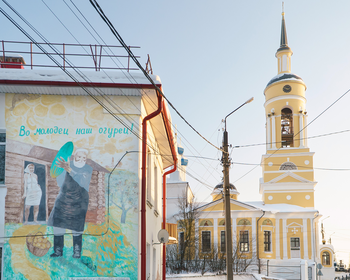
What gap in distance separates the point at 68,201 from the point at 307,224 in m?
36.9

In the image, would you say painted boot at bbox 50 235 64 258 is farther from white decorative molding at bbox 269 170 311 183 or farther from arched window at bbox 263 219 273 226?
white decorative molding at bbox 269 170 311 183

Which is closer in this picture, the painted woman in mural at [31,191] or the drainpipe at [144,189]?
the painted woman in mural at [31,191]

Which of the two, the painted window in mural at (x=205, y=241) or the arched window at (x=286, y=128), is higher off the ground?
the arched window at (x=286, y=128)

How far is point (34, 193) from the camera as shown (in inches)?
406

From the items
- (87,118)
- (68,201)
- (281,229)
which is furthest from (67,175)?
(281,229)

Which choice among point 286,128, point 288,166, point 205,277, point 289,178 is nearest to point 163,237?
point 205,277

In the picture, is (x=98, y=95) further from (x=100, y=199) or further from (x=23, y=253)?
(x=23, y=253)

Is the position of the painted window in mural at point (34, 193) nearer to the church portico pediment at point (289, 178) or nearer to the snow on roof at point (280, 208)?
the snow on roof at point (280, 208)

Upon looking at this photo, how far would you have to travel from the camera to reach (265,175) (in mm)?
47281

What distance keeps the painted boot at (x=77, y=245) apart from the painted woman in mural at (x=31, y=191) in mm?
1055

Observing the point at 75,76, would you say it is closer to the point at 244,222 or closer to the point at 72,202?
the point at 72,202

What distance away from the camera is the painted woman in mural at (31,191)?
10.2m

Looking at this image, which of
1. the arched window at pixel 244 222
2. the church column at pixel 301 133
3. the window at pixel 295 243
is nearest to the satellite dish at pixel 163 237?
the arched window at pixel 244 222

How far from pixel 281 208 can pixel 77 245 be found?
3669cm
